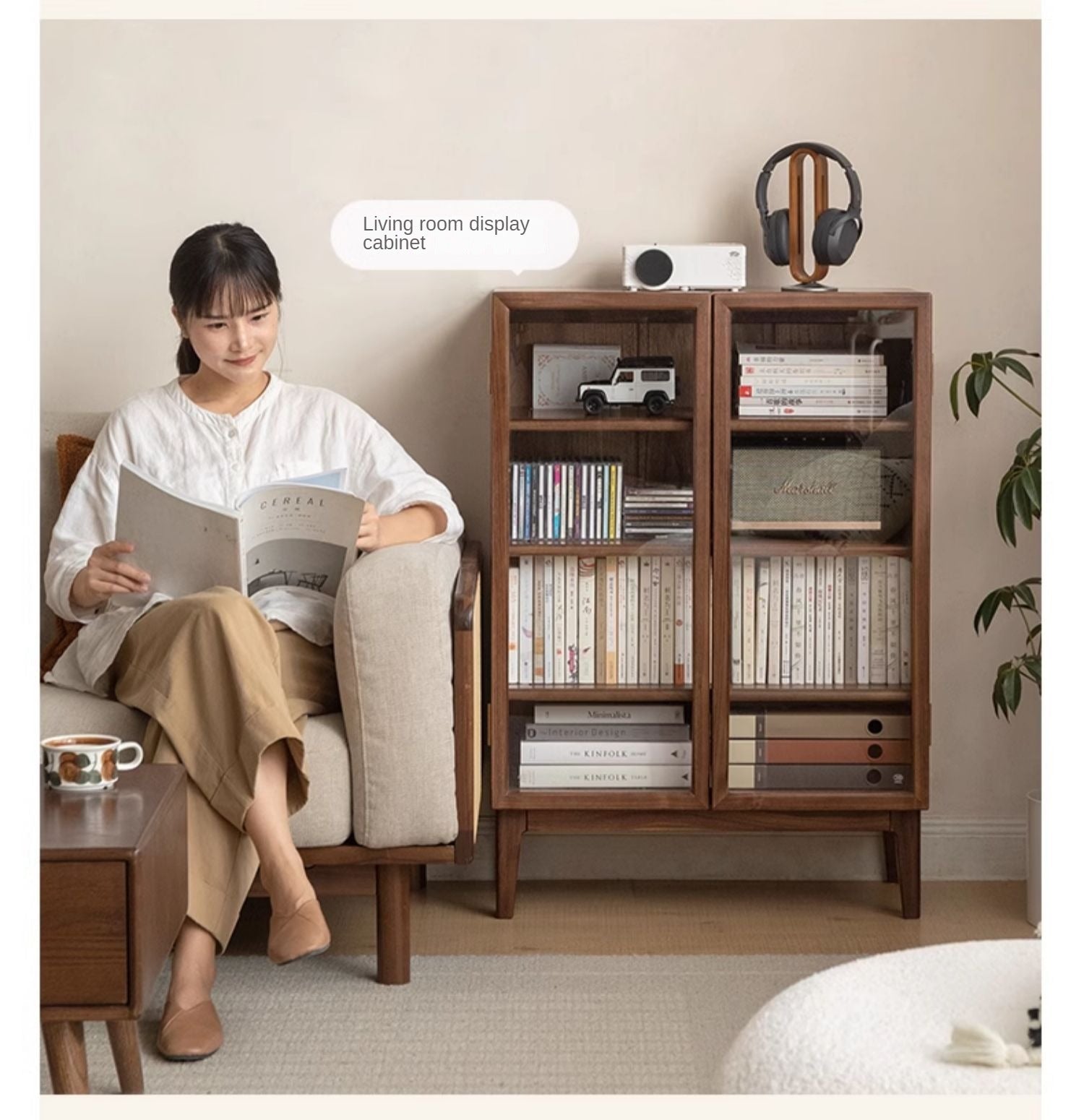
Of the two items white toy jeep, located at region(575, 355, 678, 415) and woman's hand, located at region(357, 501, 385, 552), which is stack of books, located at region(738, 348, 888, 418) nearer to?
white toy jeep, located at region(575, 355, 678, 415)

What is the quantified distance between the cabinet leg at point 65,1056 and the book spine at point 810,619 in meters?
1.49

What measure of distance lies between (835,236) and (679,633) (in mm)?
766

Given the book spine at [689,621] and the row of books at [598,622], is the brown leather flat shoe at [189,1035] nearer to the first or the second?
the row of books at [598,622]

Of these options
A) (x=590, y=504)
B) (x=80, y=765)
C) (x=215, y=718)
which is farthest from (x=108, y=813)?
(x=590, y=504)

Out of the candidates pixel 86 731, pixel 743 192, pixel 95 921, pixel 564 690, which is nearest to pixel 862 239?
pixel 743 192

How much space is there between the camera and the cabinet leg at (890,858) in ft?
9.50

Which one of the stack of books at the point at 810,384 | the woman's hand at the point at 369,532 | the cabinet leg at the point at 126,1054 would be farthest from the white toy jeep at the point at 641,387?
the cabinet leg at the point at 126,1054

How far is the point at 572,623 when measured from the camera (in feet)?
9.11

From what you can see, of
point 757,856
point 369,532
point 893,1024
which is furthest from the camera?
point 757,856

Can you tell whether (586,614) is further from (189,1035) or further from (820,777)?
(189,1035)

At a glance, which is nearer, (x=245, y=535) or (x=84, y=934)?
(x=84, y=934)

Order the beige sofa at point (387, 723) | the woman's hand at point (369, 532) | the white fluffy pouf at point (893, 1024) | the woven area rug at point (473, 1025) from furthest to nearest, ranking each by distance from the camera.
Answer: the woman's hand at point (369, 532), the beige sofa at point (387, 723), the woven area rug at point (473, 1025), the white fluffy pouf at point (893, 1024)

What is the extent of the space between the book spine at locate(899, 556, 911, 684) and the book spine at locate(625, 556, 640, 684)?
481 mm

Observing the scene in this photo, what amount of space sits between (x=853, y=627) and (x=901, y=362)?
0.49m
